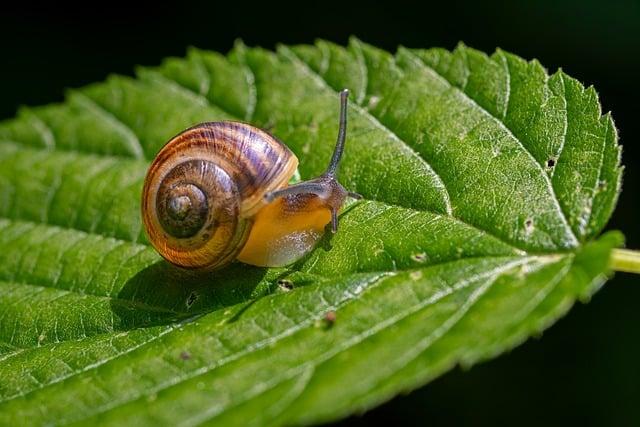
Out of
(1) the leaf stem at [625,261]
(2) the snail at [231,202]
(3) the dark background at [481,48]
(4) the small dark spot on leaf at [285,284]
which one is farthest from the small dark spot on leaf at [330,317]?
(3) the dark background at [481,48]

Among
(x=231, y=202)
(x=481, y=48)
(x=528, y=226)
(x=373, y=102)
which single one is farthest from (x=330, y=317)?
(x=481, y=48)

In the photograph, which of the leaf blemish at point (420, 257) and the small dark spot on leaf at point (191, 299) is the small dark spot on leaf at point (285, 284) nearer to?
the small dark spot on leaf at point (191, 299)

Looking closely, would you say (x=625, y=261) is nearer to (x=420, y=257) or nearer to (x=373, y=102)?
(x=420, y=257)

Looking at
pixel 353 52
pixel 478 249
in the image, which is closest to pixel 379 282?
pixel 478 249

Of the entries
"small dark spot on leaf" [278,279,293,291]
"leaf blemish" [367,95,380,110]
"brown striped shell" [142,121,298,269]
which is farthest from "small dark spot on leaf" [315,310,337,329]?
"leaf blemish" [367,95,380,110]

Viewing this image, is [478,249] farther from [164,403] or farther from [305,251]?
[164,403]

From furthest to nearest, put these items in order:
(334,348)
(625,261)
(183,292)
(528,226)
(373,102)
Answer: (373,102) < (183,292) < (528,226) < (625,261) < (334,348)
